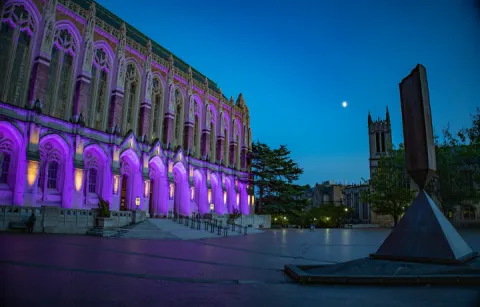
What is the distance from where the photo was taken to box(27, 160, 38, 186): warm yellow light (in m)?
22.9

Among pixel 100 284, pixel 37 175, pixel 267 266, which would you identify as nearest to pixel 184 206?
pixel 37 175

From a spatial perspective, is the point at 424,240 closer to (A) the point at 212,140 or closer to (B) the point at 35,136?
(B) the point at 35,136

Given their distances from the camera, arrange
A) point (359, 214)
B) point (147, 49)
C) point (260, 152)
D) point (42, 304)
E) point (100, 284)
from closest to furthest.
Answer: point (42, 304), point (100, 284), point (147, 49), point (260, 152), point (359, 214)

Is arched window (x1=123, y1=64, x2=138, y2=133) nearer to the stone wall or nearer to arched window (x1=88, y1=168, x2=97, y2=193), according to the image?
arched window (x1=88, y1=168, x2=97, y2=193)

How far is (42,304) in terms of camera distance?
461 cm

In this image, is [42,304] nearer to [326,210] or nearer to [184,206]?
[184,206]

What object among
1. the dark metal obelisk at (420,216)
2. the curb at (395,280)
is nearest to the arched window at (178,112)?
the dark metal obelisk at (420,216)

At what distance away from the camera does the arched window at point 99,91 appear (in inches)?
1222

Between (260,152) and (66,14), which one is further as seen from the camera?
(260,152)

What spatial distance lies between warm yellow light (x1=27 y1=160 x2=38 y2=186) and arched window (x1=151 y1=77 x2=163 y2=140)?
15471 mm

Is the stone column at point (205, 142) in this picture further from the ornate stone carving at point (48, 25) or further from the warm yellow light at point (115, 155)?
the ornate stone carving at point (48, 25)

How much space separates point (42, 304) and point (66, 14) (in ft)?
102

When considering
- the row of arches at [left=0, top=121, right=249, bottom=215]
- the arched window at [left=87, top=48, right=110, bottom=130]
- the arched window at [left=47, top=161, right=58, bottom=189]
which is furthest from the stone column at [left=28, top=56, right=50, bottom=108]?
the arched window at [left=87, top=48, right=110, bottom=130]

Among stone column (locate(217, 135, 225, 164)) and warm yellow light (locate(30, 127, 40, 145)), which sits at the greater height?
stone column (locate(217, 135, 225, 164))
